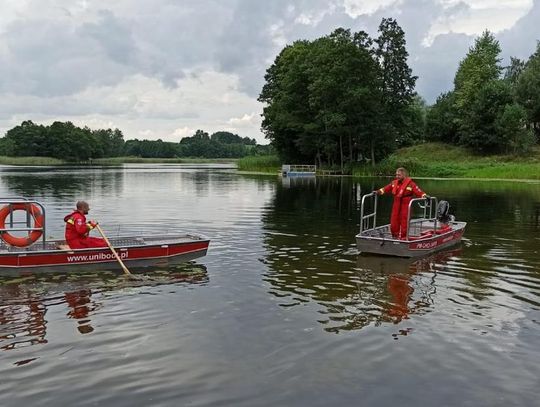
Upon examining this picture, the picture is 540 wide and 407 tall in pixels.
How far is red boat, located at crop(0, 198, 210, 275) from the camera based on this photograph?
520 inches

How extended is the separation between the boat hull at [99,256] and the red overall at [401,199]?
563 centimetres

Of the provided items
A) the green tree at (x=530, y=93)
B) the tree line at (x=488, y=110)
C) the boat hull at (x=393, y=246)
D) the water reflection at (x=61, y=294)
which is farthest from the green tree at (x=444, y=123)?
the water reflection at (x=61, y=294)

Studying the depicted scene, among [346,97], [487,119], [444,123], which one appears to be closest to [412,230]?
[346,97]

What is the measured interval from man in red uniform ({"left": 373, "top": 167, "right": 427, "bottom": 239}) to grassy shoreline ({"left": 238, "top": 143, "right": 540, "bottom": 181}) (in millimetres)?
49693

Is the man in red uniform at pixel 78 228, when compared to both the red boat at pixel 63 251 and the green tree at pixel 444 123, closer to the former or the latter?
the red boat at pixel 63 251

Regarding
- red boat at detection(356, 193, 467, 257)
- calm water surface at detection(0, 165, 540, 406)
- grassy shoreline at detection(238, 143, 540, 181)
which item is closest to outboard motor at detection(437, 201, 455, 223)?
red boat at detection(356, 193, 467, 257)

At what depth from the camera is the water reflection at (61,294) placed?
30.9ft

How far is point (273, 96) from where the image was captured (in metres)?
90.3

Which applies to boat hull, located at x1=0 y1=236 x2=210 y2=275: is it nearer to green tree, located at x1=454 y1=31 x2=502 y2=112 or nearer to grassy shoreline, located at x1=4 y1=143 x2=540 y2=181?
grassy shoreline, located at x1=4 y1=143 x2=540 y2=181

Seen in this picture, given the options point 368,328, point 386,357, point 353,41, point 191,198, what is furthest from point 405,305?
point 353,41

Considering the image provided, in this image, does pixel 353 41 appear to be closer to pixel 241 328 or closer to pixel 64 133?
pixel 241 328

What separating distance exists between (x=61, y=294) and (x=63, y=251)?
6.01 feet

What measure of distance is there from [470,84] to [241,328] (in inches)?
3393

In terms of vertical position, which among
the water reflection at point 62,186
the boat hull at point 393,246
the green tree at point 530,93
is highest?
the green tree at point 530,93
